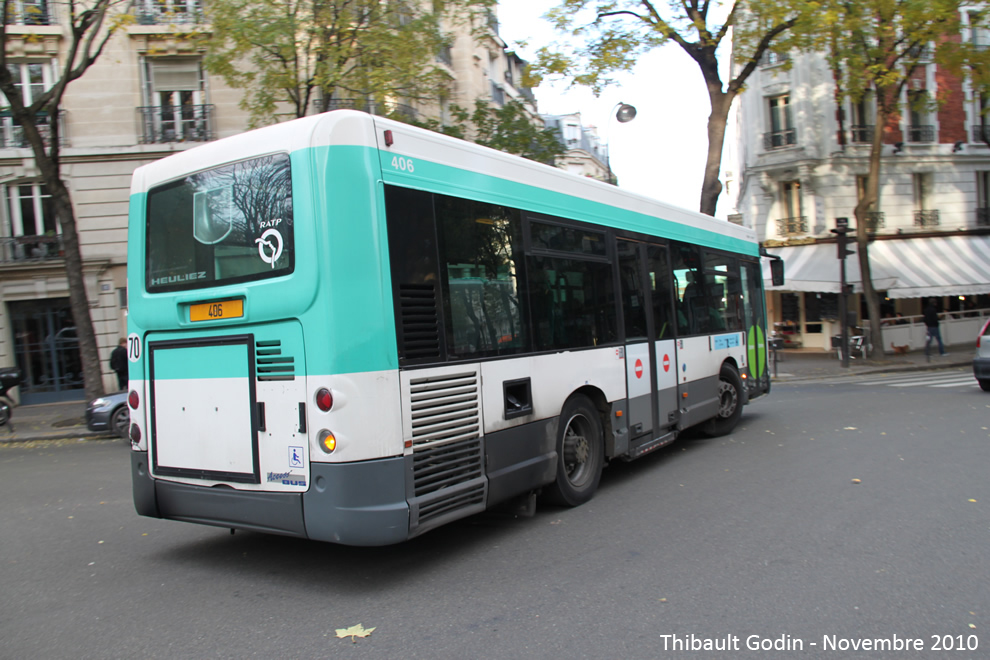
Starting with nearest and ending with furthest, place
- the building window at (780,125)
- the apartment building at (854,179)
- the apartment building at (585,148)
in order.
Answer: the apartment building at (854,179)
the building window at (780,125)
the apartment building at (585,148)

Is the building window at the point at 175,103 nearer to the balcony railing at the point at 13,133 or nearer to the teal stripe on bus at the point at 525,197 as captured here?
the balcony railing at the point at 13,133

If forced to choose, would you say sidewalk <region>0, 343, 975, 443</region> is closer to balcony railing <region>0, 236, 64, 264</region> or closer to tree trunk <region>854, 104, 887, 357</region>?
Result: tree trunk <region>854, 104, 887, 357</region>

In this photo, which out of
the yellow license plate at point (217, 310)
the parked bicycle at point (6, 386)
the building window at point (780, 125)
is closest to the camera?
the yellow license plate at point (217, 310)

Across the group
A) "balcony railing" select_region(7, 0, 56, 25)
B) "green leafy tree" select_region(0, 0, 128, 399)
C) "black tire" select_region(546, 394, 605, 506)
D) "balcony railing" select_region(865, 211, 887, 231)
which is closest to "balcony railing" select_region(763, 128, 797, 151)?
"balcony railing" select_region(865, 211, 887, 231)

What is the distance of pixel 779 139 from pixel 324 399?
28855 millimetres

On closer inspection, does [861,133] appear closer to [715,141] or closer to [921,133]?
[921,133]

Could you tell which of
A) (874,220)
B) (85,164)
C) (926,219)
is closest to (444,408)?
(85,164)

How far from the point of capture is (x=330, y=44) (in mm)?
16188

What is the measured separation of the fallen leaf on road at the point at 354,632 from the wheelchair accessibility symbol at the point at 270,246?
2206 mm

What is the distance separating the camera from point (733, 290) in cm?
1074

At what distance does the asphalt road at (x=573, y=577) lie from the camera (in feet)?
12.7

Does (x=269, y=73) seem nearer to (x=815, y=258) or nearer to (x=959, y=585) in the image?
(x=959, y=585)

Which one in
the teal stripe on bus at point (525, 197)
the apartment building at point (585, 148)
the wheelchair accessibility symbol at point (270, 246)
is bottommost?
the wheelchair accessibility symbol at point (270, 246)

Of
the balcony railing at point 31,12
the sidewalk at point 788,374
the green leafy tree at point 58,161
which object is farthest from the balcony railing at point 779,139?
the balcony railing at point 31,12
